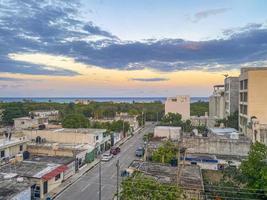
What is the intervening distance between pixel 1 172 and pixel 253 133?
27621 millimetres

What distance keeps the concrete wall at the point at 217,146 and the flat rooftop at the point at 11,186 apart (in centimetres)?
1909

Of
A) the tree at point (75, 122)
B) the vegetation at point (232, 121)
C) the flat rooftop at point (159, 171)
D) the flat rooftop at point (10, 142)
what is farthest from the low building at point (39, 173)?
the vegetation at point (232, 121)

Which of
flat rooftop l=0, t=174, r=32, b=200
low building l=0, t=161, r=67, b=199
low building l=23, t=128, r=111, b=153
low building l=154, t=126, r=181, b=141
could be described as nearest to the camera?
flat rooftop l=0, t=174, r=32, b=200

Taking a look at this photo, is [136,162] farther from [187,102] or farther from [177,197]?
[187,102]

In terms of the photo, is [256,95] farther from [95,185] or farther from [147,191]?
[147,191]

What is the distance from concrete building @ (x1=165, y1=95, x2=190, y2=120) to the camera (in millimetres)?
69875

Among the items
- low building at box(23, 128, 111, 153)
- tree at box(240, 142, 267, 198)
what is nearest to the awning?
low building at box(23, 128, 111, 153)

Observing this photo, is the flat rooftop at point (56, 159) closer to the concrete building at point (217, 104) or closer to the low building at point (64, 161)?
the low building at point (64, 161)

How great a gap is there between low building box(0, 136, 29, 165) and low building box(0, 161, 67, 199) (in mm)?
3619

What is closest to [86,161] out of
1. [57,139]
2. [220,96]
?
[57,139]

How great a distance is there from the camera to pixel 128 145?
152 feet

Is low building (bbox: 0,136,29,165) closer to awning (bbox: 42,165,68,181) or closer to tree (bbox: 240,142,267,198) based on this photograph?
awning (bbox: 42,165,68,181)

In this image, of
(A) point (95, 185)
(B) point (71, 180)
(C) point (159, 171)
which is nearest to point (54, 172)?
(B) point (71, 180)

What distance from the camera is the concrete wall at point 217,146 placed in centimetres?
3422
